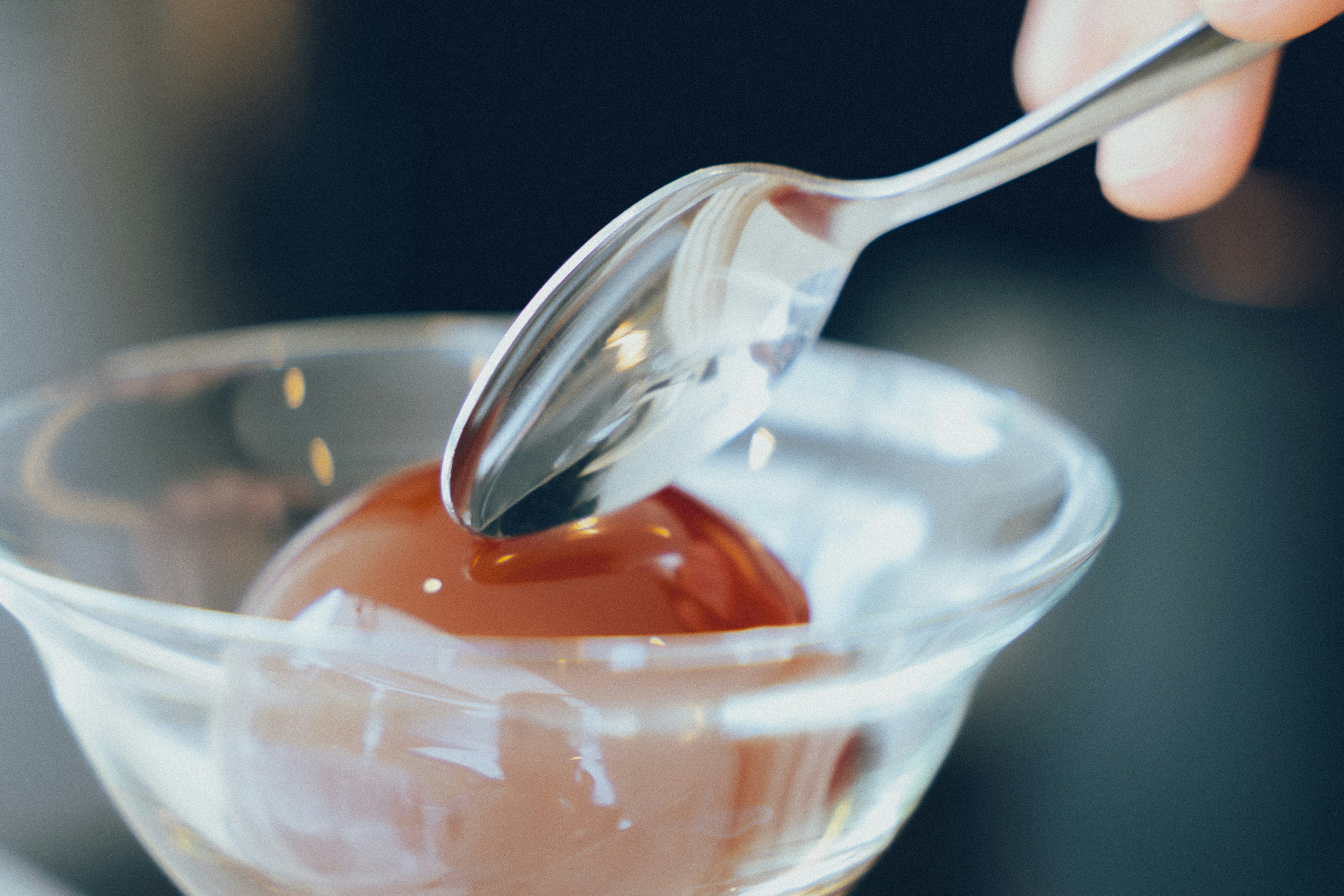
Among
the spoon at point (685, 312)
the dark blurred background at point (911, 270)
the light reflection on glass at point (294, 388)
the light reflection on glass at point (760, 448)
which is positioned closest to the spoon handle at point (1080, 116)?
the spoon at point (685, 312)

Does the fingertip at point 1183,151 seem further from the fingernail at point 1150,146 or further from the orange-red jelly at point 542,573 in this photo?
the orange-red jelly at point 542,573

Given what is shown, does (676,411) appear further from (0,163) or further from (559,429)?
(0,163)

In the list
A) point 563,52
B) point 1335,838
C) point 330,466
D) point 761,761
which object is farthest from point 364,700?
point 1335,838

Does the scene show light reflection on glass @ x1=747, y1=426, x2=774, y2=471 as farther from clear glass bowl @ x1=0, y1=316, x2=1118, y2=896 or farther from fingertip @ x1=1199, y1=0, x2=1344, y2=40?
fingertip @ x1=1199, y1=0, x2=1344, y2=40

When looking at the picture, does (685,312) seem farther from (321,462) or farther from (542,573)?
(321,462)

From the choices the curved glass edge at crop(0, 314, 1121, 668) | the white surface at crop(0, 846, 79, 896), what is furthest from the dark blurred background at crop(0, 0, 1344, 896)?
the curved glass edge at crop(0, 314, 1121, 668)
